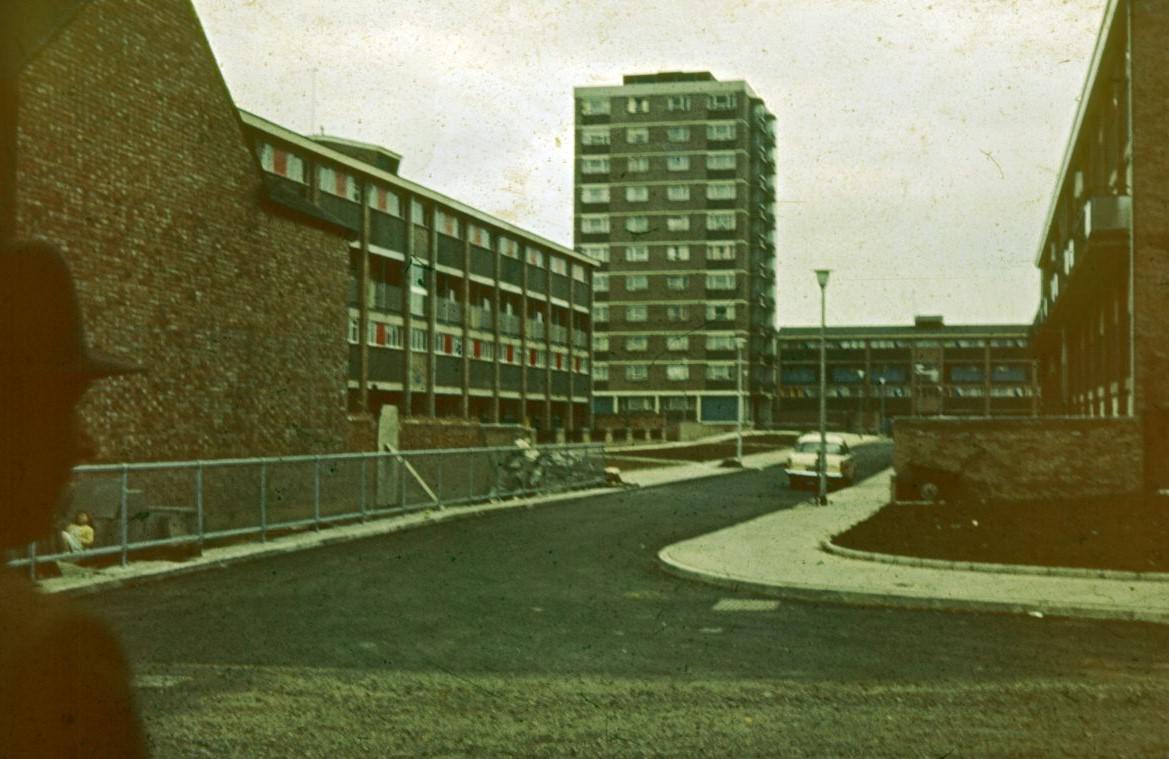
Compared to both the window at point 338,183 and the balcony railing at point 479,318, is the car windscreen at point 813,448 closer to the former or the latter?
the window at point 338,183

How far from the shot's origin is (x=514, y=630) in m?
11.2

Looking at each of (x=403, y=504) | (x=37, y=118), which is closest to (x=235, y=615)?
(x=37, y=118)

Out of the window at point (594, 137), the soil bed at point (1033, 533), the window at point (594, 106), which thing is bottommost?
the soil bed at point (1033, 533)

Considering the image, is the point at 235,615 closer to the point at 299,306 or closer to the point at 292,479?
the point at 292,479

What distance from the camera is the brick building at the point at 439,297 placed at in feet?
175

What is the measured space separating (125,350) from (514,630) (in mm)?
12906

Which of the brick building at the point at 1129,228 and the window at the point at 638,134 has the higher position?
the window at the point at 638,134

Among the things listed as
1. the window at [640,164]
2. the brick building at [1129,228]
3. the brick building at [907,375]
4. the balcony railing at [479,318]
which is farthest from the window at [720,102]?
the brick building at [1129,228]

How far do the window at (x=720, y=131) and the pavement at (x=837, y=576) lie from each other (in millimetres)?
92330

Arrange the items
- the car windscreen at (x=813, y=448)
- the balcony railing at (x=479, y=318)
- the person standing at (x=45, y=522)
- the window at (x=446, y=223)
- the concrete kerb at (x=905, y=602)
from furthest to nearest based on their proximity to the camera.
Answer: the balcony railing at (x=479, y=318) < the window at (x=446, y=223) < the car windscreen at (x=813, y=448) < the concrete kerb at (x=905, y=602) < the person standing at (x=45, y=522)

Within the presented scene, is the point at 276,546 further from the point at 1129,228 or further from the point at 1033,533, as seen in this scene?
the point at 1129,228

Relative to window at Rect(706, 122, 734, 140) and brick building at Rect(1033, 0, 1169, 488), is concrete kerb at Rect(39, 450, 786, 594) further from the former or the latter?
window at Rect(706, 122, 734, 140)

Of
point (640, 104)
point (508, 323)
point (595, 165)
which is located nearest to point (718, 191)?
point (640, 104)

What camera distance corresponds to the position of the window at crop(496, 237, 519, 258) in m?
Answer: 70.6
